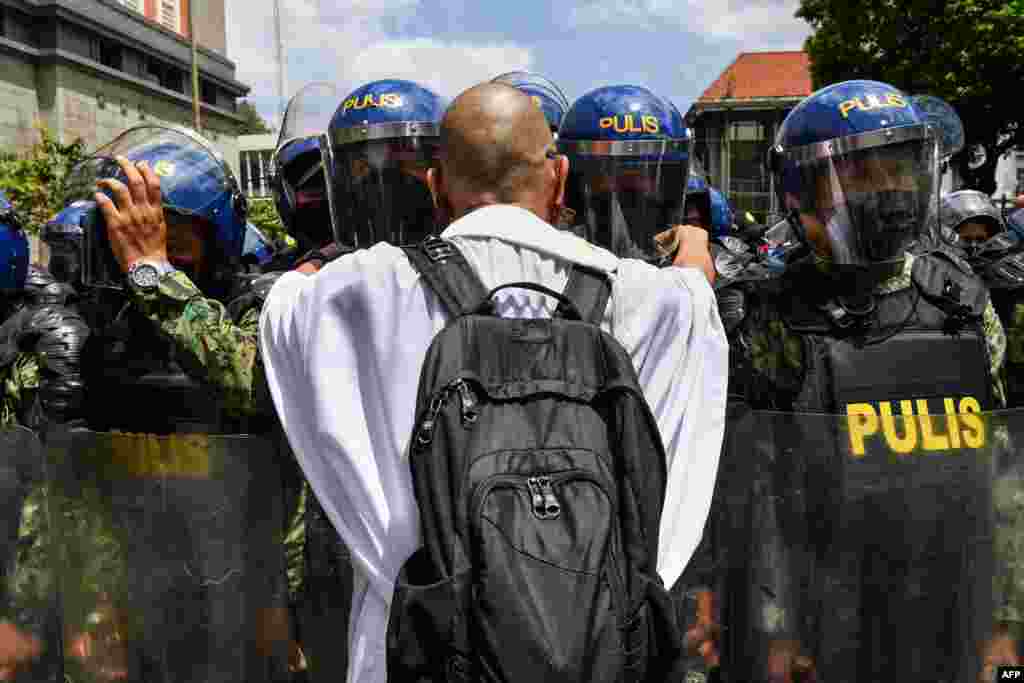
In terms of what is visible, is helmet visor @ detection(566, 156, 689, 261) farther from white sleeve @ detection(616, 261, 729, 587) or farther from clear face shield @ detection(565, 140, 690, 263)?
white sleeve @ detection(616, 261, 729, 587)

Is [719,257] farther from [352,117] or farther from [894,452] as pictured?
[894,452]

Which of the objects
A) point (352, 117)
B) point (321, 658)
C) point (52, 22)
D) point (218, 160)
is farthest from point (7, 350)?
point (52, 22)

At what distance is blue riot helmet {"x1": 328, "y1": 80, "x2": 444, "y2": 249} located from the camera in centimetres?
294

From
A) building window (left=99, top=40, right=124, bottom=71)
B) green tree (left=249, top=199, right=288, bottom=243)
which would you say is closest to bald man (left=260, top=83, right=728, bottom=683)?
green tree (left=249, top=199, right=288, bottom=243)

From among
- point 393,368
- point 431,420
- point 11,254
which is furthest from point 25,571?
point 11,254

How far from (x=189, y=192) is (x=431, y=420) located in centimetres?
140

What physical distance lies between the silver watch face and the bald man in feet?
1.39

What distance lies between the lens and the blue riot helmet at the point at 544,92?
4666 millimetres

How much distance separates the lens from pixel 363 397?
5.71ft

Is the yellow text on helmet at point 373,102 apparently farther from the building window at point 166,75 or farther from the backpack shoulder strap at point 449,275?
the building window at point 166,75

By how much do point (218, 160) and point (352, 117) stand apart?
50cm

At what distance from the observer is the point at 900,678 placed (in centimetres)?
215

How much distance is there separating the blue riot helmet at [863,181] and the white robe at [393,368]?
110 cm

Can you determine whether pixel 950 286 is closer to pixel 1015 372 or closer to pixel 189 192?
pixel 1015 372
